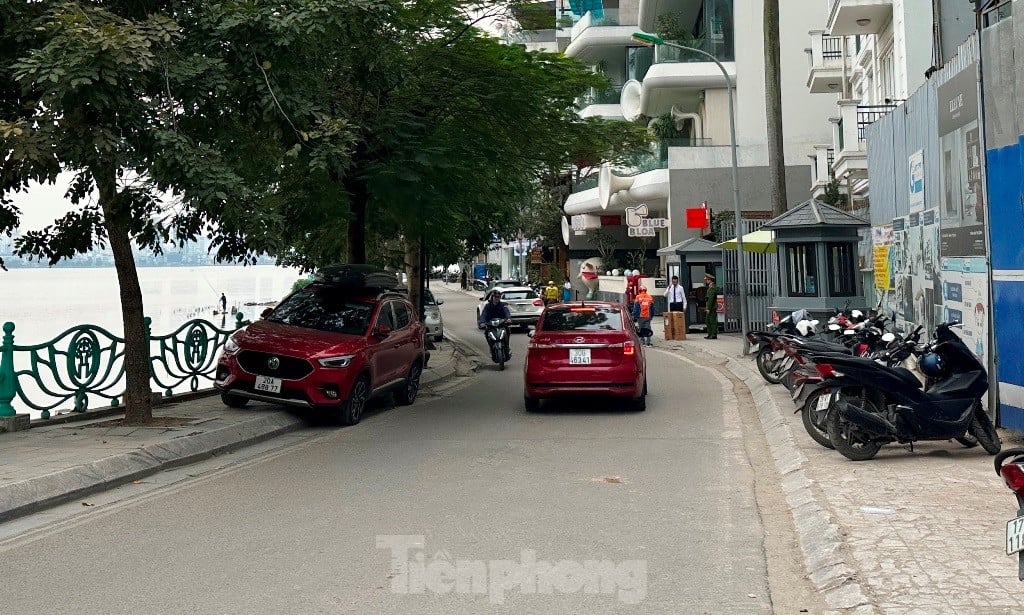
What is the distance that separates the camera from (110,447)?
11.0 metres

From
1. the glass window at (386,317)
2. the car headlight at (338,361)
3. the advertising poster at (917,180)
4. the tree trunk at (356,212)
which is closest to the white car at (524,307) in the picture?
the tree trunk at (356,212)

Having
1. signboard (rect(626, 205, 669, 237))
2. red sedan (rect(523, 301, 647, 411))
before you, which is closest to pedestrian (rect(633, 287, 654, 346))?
signboard (rect(626, 205, 669, 237))

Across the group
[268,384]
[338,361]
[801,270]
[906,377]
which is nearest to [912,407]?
[906,377]

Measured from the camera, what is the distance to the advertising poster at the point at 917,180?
14031 mm

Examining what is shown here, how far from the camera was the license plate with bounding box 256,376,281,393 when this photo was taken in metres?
13.5

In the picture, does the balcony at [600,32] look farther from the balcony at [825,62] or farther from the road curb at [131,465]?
the road curb at [131,465]

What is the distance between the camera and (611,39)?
55.4 m

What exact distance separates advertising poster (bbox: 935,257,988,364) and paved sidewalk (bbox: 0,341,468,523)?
8138 mm

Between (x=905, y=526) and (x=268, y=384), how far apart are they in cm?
848

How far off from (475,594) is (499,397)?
11.5 metres

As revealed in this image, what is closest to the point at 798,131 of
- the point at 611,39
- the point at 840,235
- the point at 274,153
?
the point at 611,39

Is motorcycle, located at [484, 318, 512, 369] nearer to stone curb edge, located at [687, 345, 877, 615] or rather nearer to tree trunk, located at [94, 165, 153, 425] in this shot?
stone curb edge, located at [687, 345, 877, 615]

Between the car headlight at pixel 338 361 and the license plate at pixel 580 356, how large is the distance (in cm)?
305

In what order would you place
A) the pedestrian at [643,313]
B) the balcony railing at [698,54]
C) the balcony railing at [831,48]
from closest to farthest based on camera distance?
the pedestrian at [643,313] → the balcony railing at [831,48] → the balcony railing at [698,54]
